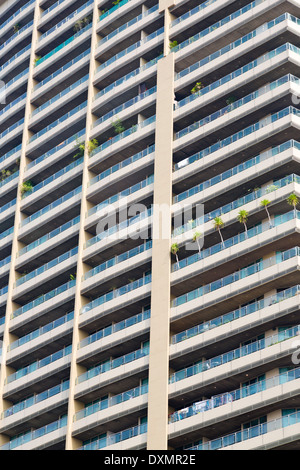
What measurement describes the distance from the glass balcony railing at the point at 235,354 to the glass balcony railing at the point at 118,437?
13.1 feet

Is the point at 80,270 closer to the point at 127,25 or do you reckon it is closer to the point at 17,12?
the point at 127,25

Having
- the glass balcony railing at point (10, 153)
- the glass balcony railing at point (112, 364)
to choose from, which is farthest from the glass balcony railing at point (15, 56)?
the glass balcony railing at point (112, 364)

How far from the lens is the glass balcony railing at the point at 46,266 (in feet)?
291

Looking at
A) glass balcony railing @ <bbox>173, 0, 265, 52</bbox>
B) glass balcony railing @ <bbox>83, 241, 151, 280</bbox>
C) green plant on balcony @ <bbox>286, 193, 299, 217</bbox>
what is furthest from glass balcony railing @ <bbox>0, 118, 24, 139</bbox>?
green plant on balcony @ <bbox>286, 193, 299, 217</bbox>

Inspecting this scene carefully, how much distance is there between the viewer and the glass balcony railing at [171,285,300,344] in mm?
72438

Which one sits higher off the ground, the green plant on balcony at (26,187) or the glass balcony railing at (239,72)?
the glass balcony railing at (239,72)

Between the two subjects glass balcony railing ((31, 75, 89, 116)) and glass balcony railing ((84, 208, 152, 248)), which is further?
glass balcony railing ((31, 75, 89, 116))

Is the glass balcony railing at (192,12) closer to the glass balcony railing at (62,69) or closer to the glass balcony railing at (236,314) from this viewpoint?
the glass balcony railing at (62,69)

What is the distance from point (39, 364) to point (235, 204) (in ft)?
68.3

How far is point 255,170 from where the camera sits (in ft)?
259

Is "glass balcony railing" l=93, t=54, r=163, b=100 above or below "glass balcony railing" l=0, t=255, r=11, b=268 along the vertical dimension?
above

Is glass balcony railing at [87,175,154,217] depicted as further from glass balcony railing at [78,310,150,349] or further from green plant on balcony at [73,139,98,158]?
glass balcony railing at [78,310,150,349]

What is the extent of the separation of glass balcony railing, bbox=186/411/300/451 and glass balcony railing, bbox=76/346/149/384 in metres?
10.2
